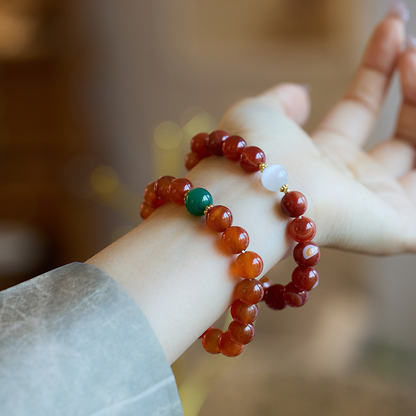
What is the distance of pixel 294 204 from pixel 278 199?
37 mm

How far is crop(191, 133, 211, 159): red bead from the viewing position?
1.83 ft

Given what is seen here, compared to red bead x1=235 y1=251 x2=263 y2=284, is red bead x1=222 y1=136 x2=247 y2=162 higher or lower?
red bead x1=222 y1=136 x2=247 y2=162

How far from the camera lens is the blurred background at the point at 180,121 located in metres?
1.55

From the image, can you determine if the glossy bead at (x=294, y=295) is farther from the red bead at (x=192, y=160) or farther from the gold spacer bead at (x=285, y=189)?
the red bead at (x=192, y=160)

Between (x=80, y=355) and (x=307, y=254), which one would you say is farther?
(x=307, y=254)

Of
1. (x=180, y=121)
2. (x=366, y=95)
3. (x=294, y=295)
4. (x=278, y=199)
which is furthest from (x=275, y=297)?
(x=180, y=121)

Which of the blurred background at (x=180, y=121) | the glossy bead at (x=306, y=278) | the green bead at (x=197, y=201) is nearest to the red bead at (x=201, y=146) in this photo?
the green bead at (x=197, y=201)

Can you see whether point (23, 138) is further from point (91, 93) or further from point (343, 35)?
point (343, 35)

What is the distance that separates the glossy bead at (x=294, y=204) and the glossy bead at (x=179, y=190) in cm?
12

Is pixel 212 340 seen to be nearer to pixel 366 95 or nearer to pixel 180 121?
pixel 366 95

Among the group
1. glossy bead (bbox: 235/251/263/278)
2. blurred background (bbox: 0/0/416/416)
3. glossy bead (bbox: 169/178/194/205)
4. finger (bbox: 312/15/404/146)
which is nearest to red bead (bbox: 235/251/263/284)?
glossy bead (bbox: 235/251/263/278)

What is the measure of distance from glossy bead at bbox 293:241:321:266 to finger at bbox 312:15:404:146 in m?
0.33

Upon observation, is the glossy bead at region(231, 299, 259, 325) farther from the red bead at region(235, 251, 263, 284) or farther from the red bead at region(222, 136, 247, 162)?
the red bead at region(222, 136, 247, 162)

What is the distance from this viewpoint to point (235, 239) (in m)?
0.44
